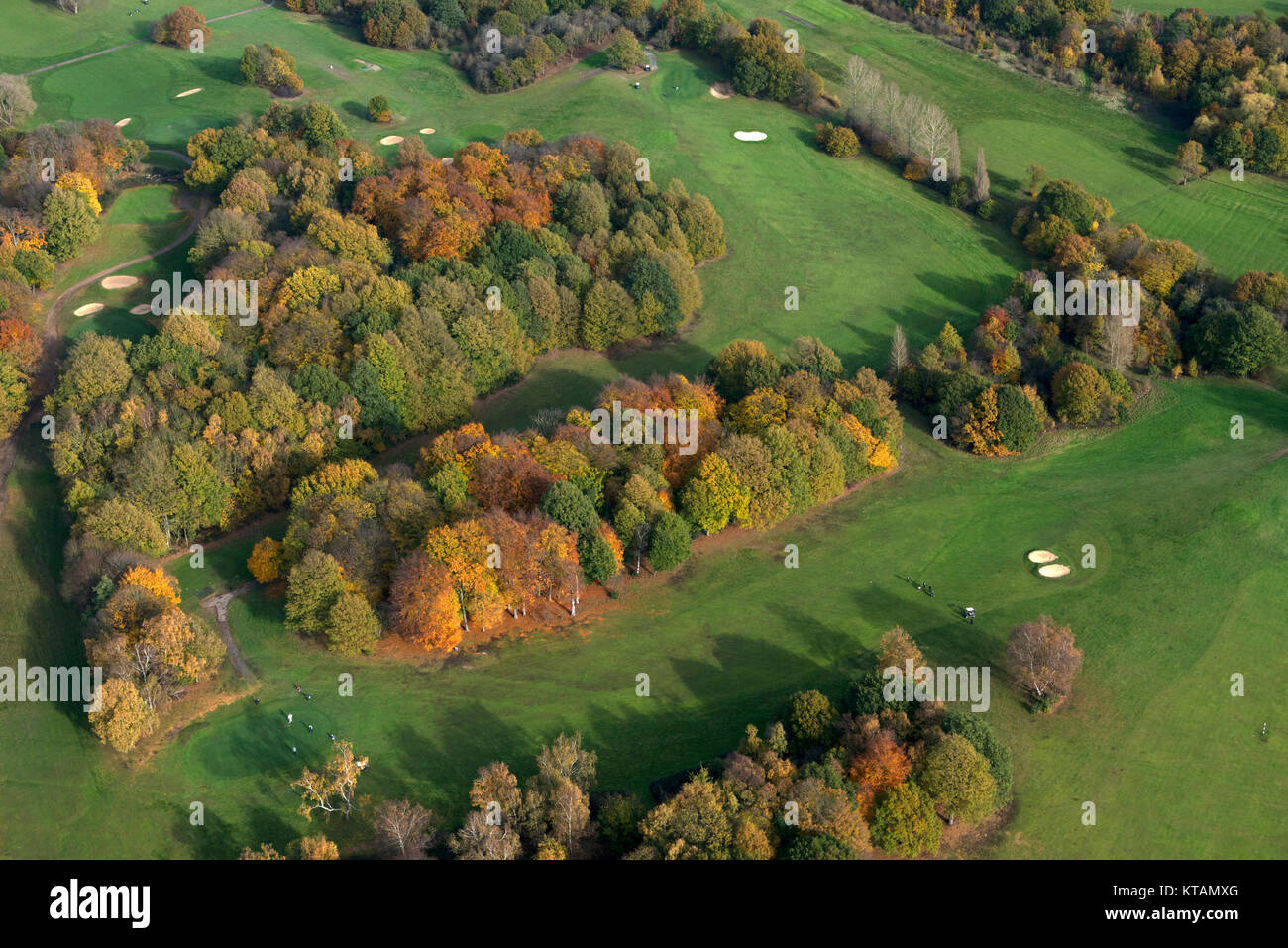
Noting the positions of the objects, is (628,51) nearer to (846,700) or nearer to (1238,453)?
(1238,453)

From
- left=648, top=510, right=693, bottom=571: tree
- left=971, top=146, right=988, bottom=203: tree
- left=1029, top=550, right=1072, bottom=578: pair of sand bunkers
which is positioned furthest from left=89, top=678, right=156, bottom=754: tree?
left=971, top=146, right=988, bottom=203: tree

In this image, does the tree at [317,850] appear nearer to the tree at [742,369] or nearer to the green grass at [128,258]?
the tree at [742,369]

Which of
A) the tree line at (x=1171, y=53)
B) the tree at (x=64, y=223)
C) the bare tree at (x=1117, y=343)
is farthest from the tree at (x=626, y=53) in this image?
the bare tree at (x=1117, y=343)

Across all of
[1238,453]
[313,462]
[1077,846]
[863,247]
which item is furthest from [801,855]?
[863,247]

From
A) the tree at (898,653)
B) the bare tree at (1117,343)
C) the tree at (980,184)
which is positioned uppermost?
the tree at (980,184)

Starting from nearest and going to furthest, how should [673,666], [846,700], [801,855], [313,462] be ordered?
[801,855] → [846,700] → [673,666] → [313,462]

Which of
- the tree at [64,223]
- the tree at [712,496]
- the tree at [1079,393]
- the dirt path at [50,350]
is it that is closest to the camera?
the tree at [712,496]

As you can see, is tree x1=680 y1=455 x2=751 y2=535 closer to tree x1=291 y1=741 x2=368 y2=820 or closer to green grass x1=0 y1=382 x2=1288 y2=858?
green grass x1=0 y1=382 x2=1288 y2=858
